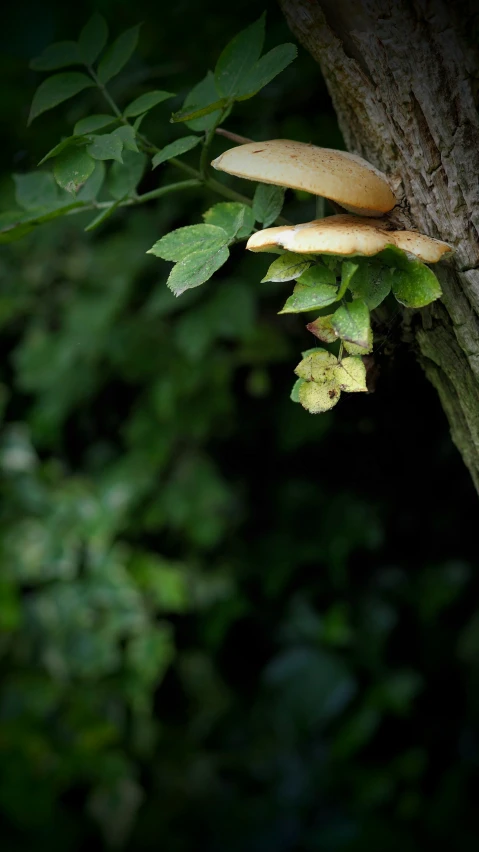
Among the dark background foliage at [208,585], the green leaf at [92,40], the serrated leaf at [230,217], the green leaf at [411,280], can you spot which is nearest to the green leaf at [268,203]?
the serrated leaf at [230,217]

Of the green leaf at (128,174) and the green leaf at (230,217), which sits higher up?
the green leaf at (128,174)

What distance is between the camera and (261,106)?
3.57 ft

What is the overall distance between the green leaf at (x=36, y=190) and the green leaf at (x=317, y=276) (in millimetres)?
293

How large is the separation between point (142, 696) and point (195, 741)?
31 centimetres

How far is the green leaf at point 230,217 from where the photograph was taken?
537 mm

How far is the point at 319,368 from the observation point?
480 mm

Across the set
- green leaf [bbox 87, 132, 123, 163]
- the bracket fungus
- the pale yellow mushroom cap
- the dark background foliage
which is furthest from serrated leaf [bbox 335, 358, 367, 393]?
the dark background foliage

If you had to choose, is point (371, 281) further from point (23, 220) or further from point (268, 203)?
point (23, 220)

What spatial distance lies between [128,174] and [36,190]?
0.09 meters

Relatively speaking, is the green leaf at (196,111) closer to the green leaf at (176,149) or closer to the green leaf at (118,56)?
the green leaf at (176,149)

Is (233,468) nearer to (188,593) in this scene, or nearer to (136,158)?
(188,593)

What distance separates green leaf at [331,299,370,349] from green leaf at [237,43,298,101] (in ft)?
0.56

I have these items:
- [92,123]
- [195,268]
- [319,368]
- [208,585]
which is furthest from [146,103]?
[208,585]

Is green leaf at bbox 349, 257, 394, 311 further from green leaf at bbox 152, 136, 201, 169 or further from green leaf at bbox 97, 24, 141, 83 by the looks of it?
green leaf at bbox 97, 24, 141, 83
